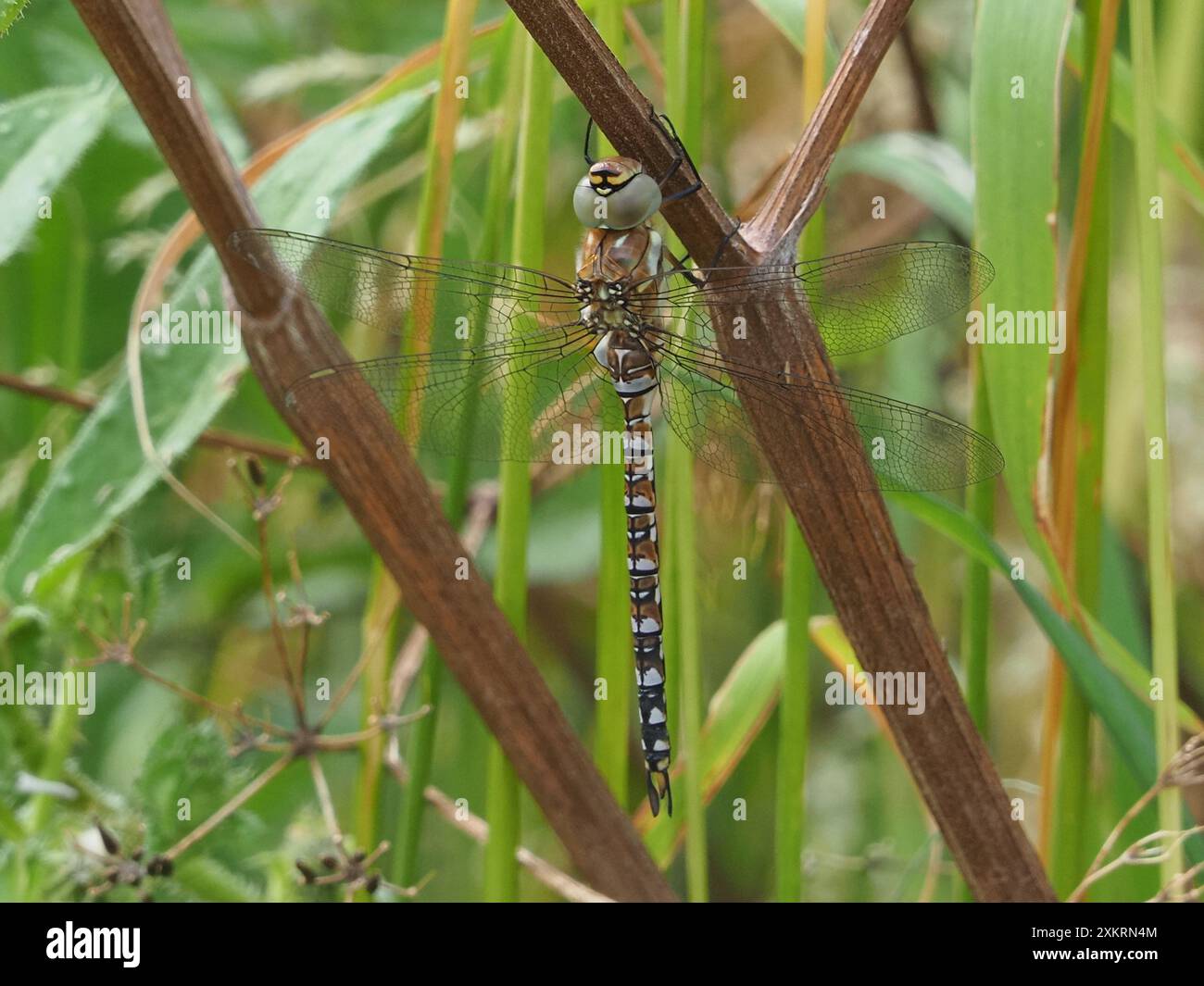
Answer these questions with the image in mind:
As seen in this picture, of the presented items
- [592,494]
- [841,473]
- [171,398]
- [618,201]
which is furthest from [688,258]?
[592,494]

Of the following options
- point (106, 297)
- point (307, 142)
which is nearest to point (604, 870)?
point (307, 142)

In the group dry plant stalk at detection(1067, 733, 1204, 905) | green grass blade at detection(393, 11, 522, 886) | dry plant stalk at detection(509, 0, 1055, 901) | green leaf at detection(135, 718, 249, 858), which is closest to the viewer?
dry plant stalk at detection(509, 0, 1055, 901)

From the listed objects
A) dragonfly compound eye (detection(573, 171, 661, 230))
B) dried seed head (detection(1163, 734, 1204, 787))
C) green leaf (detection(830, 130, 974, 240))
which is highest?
green leaf (detection(830, 130, 974, 240))

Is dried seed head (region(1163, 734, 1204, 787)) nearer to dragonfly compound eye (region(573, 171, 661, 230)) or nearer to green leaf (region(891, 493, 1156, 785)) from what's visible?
green leaf (region(891, 493, 1156, 785))

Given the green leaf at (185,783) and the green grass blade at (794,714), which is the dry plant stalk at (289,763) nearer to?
the green leaf at (185,783)

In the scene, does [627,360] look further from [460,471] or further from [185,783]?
[185,783]

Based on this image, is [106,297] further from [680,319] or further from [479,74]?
[680,319]

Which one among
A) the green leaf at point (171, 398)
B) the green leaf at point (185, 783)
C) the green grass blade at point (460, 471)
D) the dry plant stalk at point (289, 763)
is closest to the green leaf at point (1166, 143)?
the green grass blade at point (460, 471)

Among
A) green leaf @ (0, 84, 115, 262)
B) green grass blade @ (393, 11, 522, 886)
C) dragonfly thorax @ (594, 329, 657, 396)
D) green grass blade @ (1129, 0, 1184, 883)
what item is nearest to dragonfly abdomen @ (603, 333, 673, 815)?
dragonfly thorax @ (594, 329, 657, 396)
